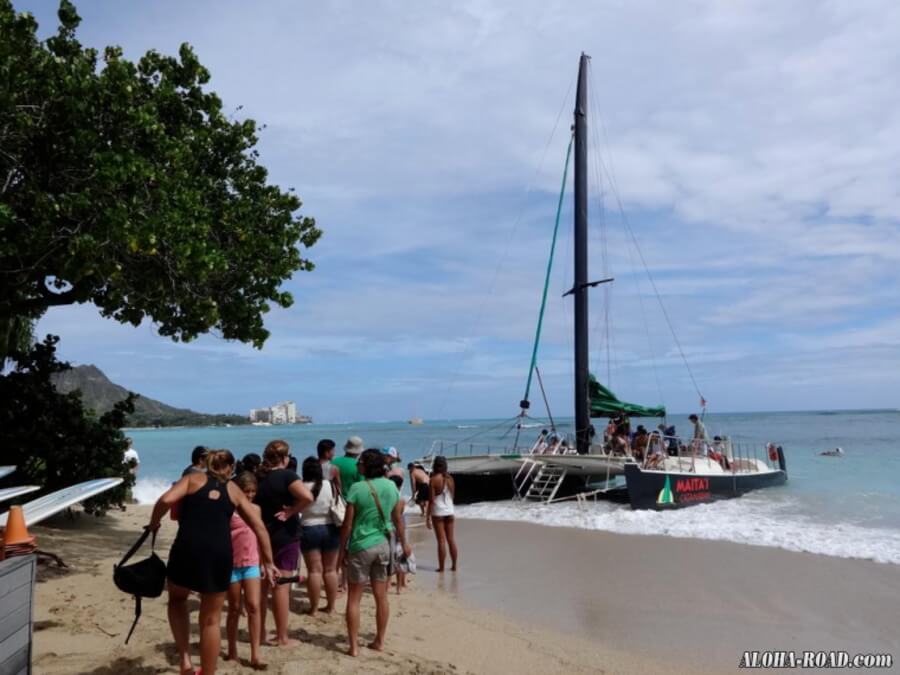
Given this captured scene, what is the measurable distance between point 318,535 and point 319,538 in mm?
37

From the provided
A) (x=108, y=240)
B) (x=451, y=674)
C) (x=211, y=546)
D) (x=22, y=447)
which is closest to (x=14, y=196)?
(x=108, y=240)

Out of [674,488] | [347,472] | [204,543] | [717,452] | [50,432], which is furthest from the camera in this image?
[717,452]

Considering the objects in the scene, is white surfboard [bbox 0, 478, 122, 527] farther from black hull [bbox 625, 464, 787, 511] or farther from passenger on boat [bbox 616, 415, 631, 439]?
passenger on boat [bbox 616, 415, 631, 439]

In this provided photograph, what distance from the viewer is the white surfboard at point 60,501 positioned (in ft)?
14.2

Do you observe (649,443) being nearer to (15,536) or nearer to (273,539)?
(273,539)

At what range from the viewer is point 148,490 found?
24.6m

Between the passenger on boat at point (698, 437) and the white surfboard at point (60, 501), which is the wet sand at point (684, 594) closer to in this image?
the white surfboard at point (60, 501)

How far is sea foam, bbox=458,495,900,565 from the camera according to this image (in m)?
11.7

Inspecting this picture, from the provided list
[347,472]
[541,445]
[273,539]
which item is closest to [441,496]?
[347,472]

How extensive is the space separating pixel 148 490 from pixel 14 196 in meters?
19.2

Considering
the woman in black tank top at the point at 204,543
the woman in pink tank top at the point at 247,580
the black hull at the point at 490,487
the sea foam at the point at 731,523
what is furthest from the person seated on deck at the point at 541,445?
the woman in black tank top at the point at 204,543

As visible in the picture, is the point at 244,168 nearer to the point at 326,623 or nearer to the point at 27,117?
the point at 27,117

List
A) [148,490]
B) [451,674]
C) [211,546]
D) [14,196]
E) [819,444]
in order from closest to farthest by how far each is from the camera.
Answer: [211,546] → [451,674] → [14,196] → [148,490] → [819,444]

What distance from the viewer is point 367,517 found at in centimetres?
545
